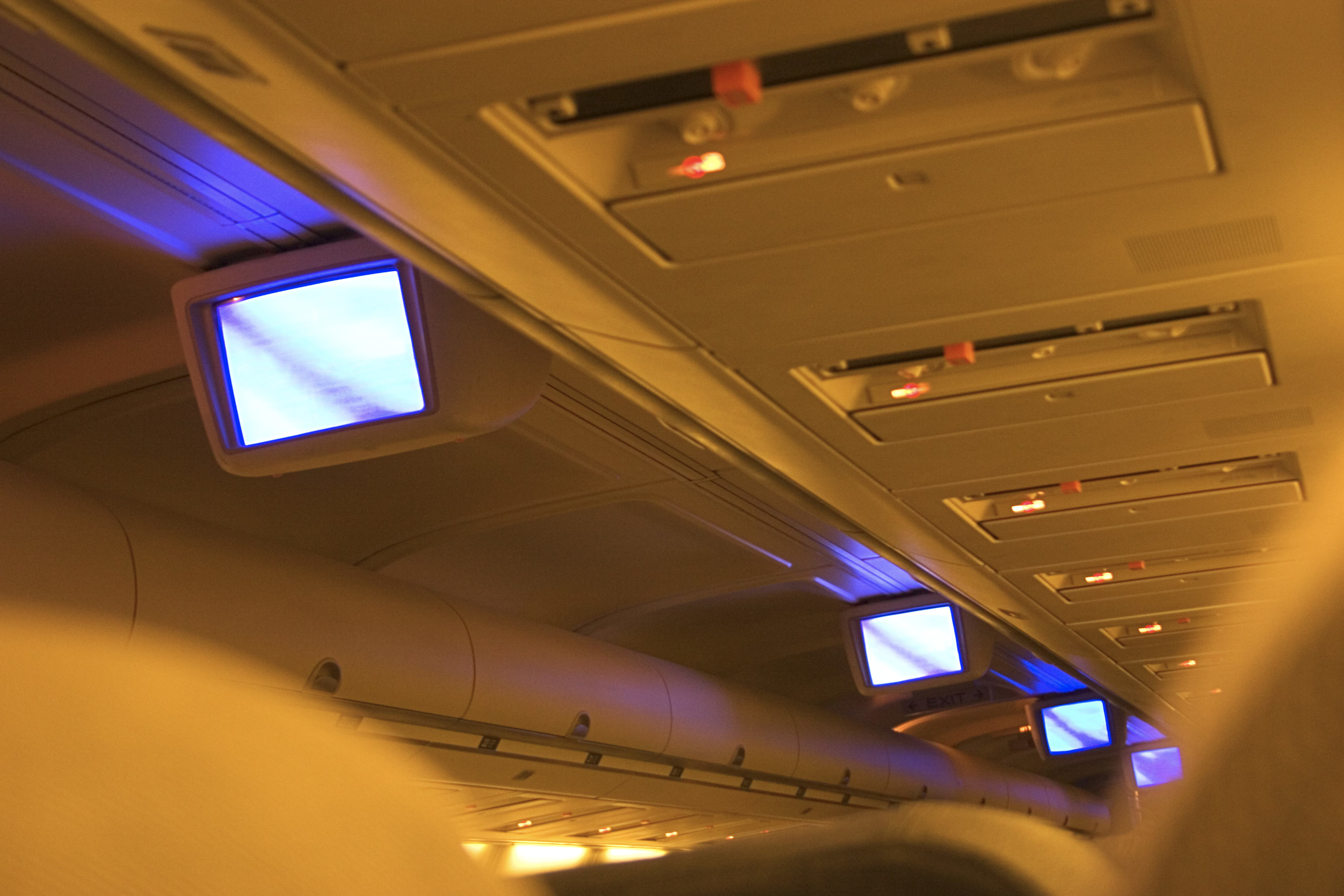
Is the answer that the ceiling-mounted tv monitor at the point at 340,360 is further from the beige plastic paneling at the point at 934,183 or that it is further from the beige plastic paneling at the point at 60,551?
the beige plastic paneling at the point at 934,183

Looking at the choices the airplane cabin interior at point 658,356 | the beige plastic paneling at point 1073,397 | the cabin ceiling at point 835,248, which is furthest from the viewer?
the beige plastic paneling at point 1073,397

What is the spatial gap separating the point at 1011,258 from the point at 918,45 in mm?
1025

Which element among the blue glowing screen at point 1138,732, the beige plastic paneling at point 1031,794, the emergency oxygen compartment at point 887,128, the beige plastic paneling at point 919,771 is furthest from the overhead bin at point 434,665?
the blue glowing screen at point 1138,732

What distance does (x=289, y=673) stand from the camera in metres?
5.50

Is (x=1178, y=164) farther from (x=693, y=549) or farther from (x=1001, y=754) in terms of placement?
(x=1001, y=754)

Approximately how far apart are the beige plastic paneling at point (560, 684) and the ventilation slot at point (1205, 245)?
14.4 feet

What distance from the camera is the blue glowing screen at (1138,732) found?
16.8 meters

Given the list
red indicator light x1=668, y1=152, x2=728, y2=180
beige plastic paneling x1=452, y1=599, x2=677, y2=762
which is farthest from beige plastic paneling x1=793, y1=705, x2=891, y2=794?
red indicator light x1=668, y1=152, x2=728, y2=180

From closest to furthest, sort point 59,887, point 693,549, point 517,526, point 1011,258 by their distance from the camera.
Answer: point 59,887 < point 1011,258 < point 517,526 < point 693,549

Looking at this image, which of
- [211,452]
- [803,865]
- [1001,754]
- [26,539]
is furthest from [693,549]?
[1001,754]

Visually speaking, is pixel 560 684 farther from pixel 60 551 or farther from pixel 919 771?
pixel 919 771

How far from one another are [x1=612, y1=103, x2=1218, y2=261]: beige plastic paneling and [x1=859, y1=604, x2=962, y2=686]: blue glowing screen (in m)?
7.13

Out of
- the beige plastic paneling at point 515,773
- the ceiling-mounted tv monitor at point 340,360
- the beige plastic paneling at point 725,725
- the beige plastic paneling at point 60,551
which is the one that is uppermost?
the ceiling-mounted tv monitor at point 340,360

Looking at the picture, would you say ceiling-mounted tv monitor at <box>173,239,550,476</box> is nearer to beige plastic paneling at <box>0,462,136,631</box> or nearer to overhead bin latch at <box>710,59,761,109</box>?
beige plastic paneling at <box>0,462,136,631</box>
